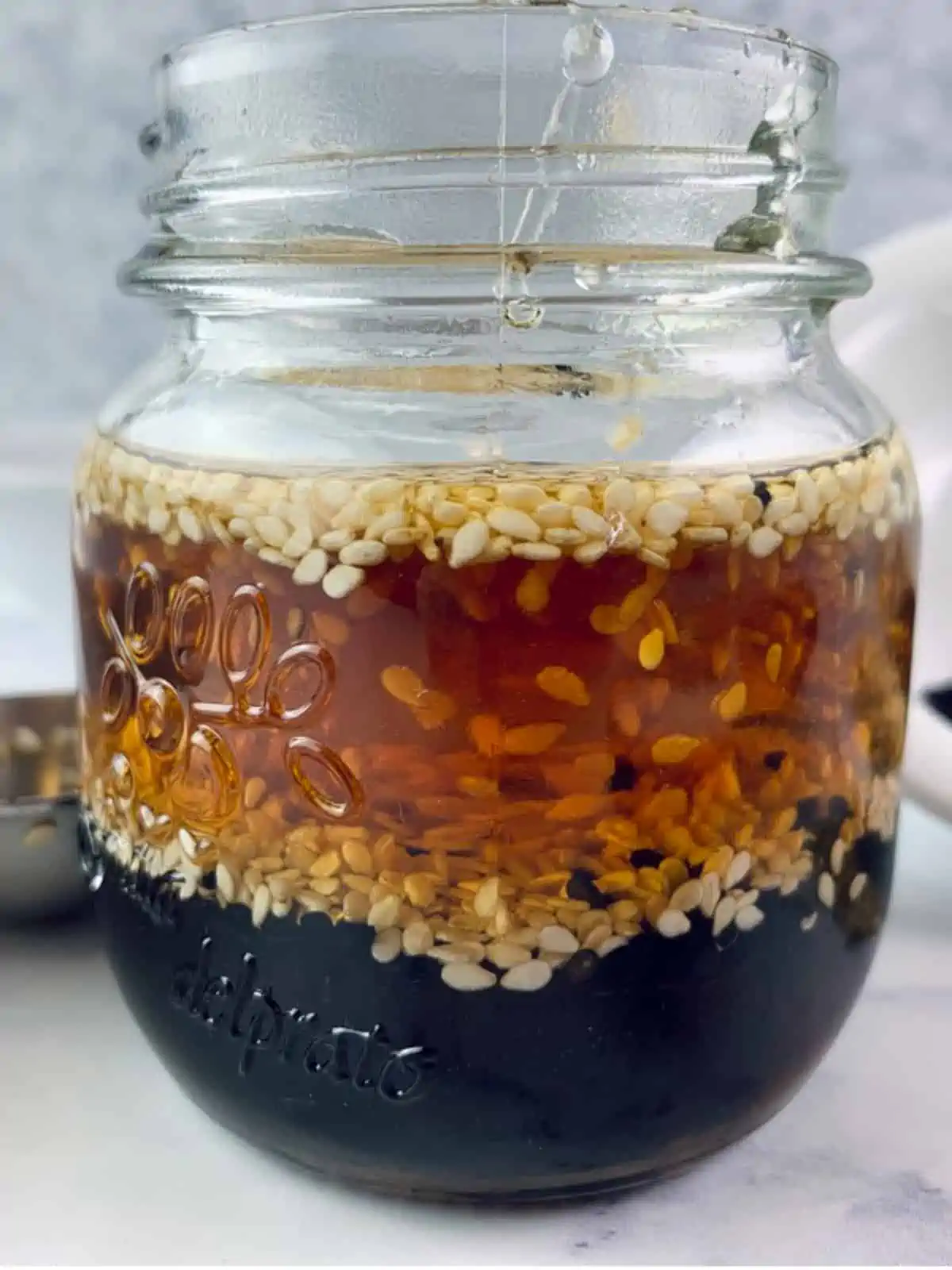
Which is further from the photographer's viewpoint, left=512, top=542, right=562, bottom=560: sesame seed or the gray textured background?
the gray textured background

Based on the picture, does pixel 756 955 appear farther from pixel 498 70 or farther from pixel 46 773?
pixel 46 773

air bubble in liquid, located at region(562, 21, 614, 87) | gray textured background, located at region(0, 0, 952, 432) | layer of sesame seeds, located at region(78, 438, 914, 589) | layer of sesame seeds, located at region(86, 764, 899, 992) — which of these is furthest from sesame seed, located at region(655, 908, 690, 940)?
gray textured background, located at region(0, 0, 952, 432)

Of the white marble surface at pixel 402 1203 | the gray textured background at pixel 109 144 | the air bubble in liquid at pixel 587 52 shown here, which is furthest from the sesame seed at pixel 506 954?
the gray textured background at pixel 109 144

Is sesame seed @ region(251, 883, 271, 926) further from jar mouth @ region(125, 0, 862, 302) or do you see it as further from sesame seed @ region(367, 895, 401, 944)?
jar mouth @ region(125, 0, 862, 302)

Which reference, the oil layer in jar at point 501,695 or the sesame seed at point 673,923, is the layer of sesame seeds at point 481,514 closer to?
the oil layer in jar at point 501,695

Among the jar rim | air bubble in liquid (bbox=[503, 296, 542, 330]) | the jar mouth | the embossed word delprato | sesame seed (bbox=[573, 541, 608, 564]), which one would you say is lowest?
the embossed word delprato

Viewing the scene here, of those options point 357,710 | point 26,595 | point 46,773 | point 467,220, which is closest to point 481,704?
point 357,710

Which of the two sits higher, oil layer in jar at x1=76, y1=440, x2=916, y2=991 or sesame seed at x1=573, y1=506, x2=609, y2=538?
sesame seed at x1=573, y1=506, x2=609, y2=538
